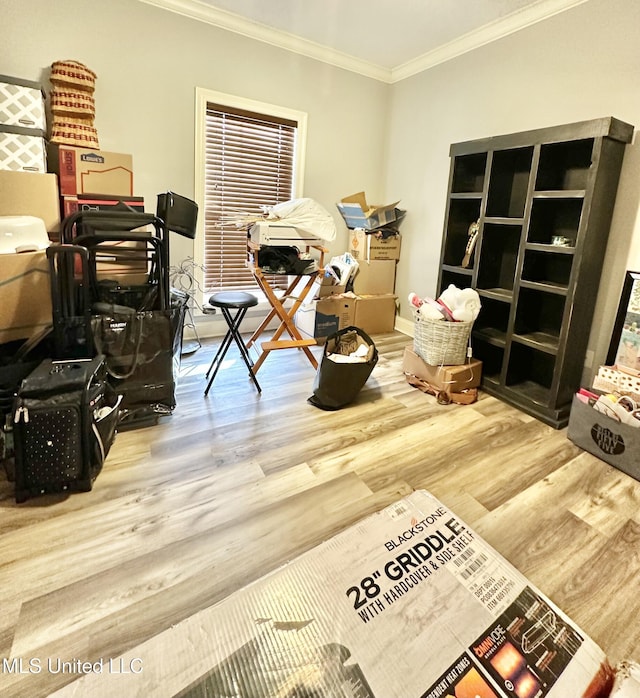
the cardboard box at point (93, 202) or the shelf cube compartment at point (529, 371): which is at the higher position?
the cardboard box at point (93, 202)

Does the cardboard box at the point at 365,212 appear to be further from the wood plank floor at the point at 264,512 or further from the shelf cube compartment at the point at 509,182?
the wood plank floor at the point at 264,512

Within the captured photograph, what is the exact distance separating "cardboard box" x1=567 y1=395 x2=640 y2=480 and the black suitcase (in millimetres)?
2437

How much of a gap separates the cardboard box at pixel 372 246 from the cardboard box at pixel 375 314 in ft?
1.38

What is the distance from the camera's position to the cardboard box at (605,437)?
2.01 meters

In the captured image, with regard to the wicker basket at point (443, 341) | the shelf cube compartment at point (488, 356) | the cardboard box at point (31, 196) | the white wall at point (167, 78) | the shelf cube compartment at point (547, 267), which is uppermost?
the white wall at point (167, 78)

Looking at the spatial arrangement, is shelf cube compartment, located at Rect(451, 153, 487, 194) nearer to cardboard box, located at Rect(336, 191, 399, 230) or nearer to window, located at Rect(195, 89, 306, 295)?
cardboard box, located at Rect(336, 191, 399, 230)

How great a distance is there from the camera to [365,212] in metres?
4.03

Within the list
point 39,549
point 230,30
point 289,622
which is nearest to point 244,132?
point 230,30

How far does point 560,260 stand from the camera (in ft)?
8.90

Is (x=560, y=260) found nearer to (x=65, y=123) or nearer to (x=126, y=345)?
(x=126, y=345)

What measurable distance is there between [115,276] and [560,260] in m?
2.94

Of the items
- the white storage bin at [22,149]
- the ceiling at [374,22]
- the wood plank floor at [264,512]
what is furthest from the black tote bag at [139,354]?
the ceiling at [374,22]

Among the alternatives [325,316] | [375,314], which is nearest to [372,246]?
[375,314]

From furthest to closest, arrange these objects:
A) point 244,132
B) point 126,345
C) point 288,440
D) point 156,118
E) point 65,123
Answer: point 244,132
point 156,118
point 65,123
point 288,440
point 126,345
